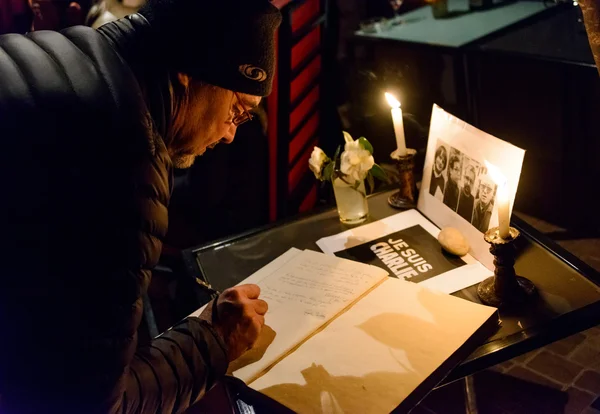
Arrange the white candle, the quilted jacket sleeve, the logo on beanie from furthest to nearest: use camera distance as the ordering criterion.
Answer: the white candle → the logo on beanie → the quilted jacket sleeve

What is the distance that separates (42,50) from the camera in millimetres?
919

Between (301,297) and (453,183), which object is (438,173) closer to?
(453,183)

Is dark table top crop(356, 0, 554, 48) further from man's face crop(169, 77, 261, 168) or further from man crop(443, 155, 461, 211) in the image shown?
man's face crop(169, 77, 261, 168)

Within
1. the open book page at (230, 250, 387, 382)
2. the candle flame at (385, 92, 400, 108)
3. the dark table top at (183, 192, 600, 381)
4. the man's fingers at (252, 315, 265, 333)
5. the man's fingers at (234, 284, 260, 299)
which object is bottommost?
the dark table top at (183, 192, 600, 381)

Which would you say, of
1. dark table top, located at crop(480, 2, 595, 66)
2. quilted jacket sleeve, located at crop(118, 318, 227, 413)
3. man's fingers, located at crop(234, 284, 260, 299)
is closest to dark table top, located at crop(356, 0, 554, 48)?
dark table top, located at crop(480, 2, 595, 66)

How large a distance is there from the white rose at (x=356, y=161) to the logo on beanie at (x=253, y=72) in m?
0.44

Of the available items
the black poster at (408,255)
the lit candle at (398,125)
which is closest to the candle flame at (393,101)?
the lit candle at (398,125)

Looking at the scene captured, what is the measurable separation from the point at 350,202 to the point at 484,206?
0.36 meters

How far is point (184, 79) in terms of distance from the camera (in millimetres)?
1065

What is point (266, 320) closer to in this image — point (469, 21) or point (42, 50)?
point (42, 50)

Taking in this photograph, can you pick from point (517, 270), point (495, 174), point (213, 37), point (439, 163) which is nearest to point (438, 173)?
point (439, 163)

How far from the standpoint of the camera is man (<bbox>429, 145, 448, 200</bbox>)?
154 centimetres

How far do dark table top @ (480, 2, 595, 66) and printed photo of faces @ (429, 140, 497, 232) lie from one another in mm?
1582

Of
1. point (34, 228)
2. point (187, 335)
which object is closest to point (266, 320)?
point (187, 335)
